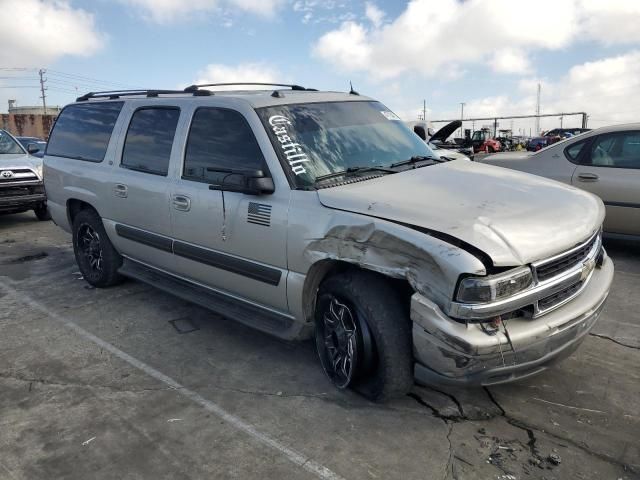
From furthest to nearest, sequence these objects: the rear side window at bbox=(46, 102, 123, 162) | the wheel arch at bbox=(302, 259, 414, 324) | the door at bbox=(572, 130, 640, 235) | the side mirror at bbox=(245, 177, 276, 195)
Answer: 1. the door at bbox=(572, 130, 640, 235)
2. the rear side window at bbox=(46, 102, 123, 162)
3. the side mirror at bbox=(245, 177, 276, 195)
4. the wheel arch at bbox=(302, 259, 414, 324)

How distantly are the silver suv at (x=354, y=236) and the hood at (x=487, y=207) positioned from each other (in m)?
0.01

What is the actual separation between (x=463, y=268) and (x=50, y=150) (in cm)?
532

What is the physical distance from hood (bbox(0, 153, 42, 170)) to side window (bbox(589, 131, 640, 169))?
8860 mm

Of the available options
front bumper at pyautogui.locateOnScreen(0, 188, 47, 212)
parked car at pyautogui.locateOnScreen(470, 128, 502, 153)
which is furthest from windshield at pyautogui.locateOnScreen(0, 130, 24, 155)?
parked car at pyautogui.locateOnScreen(470, 128, 502, 153)

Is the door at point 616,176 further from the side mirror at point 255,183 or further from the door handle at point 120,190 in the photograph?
the door handle at point 120,190

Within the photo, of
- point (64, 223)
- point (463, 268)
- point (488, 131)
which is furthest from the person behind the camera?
point (488, 131)

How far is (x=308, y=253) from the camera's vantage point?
3217 mm

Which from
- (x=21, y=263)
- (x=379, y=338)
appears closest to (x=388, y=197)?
(x=379, y=338)

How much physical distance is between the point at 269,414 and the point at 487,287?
1.51 meters

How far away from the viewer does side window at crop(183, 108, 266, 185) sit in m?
3.65

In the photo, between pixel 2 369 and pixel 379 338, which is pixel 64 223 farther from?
pixel 379 338

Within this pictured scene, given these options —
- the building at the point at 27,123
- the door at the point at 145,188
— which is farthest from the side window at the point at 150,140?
the building at the point at 27,123

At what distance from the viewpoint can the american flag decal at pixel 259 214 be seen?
3438 mm

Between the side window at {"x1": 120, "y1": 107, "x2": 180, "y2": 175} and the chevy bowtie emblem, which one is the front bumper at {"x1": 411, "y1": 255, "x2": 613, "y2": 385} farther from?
the side window at {"x1": 120, "y1": 107, "x2": 180, "y2": 175}
